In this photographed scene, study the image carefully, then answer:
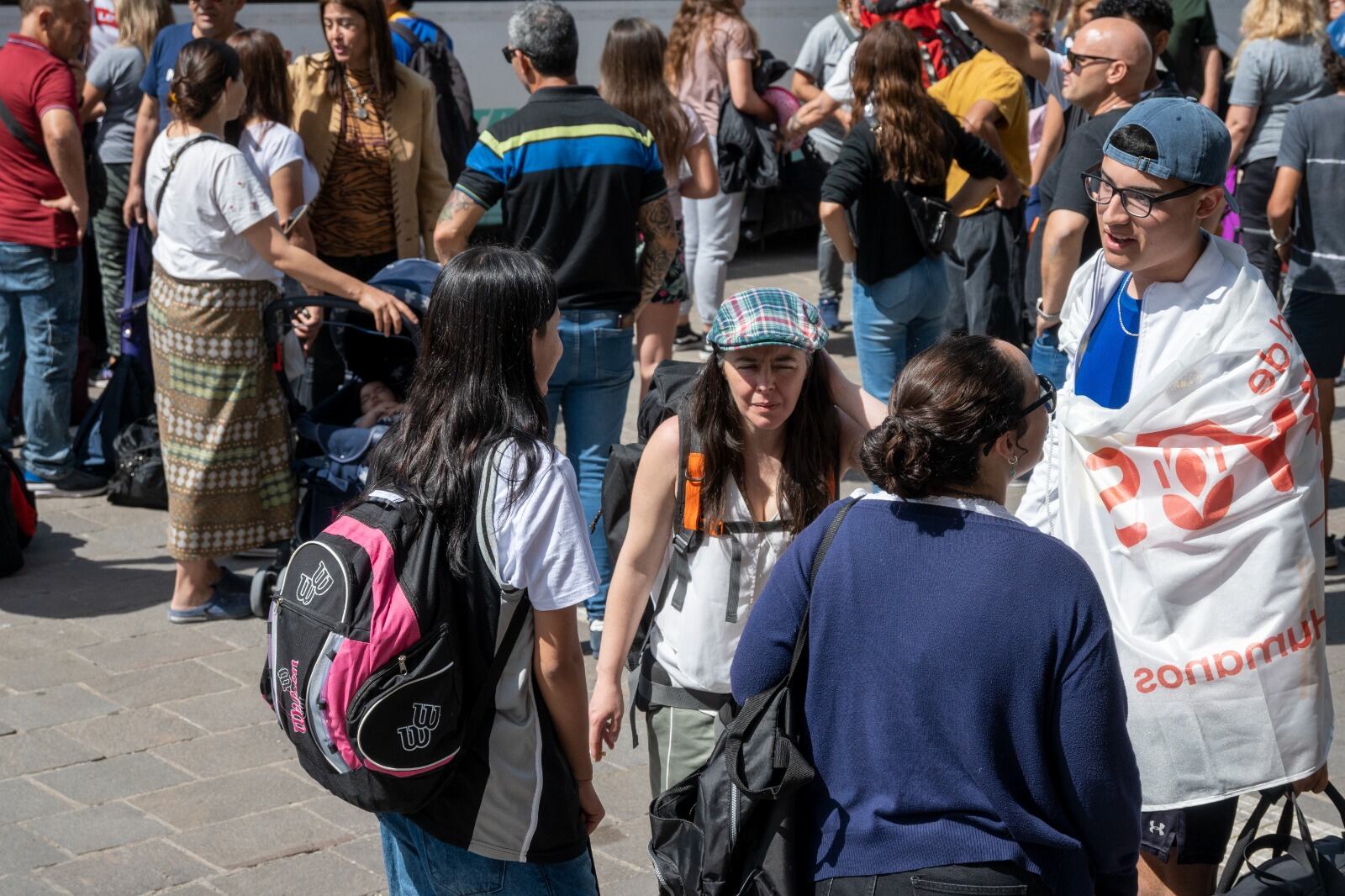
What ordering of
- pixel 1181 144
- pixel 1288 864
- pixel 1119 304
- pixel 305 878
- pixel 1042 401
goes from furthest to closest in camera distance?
pixel 305 878, pixel 1119 304, pixel 1181 144, pixel 1288 864, pixel 1042 401

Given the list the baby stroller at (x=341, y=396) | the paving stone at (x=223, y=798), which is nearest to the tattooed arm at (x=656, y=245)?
the baby stroller at (x=341, y=396)

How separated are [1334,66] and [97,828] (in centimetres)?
514

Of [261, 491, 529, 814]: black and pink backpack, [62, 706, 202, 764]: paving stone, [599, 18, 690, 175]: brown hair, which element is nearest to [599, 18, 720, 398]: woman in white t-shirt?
[599, 18, 690, 175]: brown hair

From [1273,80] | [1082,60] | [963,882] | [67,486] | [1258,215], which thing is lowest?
[67,486]

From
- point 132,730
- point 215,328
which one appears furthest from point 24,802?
point 215,328

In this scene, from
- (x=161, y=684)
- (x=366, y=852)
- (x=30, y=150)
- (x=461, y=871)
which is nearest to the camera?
(x=461, y=871)

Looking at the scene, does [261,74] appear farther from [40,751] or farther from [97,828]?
[97,828]

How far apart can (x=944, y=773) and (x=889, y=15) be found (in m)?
4.98

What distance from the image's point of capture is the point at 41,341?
6.72 metres

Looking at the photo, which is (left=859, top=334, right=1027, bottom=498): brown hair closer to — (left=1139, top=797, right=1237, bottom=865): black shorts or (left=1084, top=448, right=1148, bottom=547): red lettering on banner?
(left=1084, top=448, right=1148, bottom=547): red lettering on banner

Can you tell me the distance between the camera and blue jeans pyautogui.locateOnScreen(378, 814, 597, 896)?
2.58 m

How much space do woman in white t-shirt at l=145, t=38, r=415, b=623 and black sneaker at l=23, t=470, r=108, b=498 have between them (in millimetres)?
1517

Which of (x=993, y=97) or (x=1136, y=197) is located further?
(x=993, y=97)

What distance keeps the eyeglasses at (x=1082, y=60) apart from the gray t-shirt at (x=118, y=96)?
4685 millimetres
